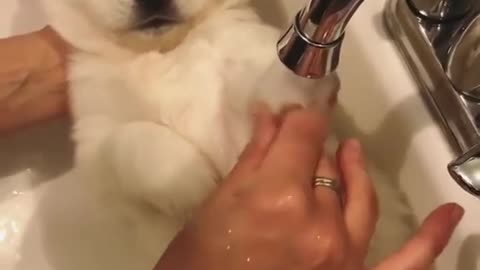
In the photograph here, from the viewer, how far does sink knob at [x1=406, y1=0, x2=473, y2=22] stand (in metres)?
Answer: 0.61

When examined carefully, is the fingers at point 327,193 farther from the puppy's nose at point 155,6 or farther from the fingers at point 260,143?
the puppy's nose at point 155,6

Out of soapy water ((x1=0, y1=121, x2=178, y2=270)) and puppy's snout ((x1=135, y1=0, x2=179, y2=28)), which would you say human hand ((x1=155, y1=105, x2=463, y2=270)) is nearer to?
puppy's snout ((x1=135, y1=0, x2=179, y2=28))

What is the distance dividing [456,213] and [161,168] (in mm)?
241

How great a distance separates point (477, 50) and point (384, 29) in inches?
3.4

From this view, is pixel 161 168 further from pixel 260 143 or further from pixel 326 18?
pixel 326 18

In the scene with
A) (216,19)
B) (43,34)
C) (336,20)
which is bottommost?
(43,34)

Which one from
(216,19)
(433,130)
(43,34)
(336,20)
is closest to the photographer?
(336,20)

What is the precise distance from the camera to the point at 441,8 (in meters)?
0.61

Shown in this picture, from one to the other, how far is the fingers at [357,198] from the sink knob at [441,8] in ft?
0.45

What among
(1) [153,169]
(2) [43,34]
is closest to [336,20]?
(1) [153,169]

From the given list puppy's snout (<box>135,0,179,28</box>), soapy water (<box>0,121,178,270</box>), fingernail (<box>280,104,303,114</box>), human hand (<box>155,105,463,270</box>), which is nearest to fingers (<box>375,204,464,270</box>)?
human hand (<box>155,105,463,270</box>)

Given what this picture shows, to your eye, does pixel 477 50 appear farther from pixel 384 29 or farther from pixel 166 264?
pixel 166 264

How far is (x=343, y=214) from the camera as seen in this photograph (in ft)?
1.70

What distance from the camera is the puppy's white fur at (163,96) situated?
646mm
